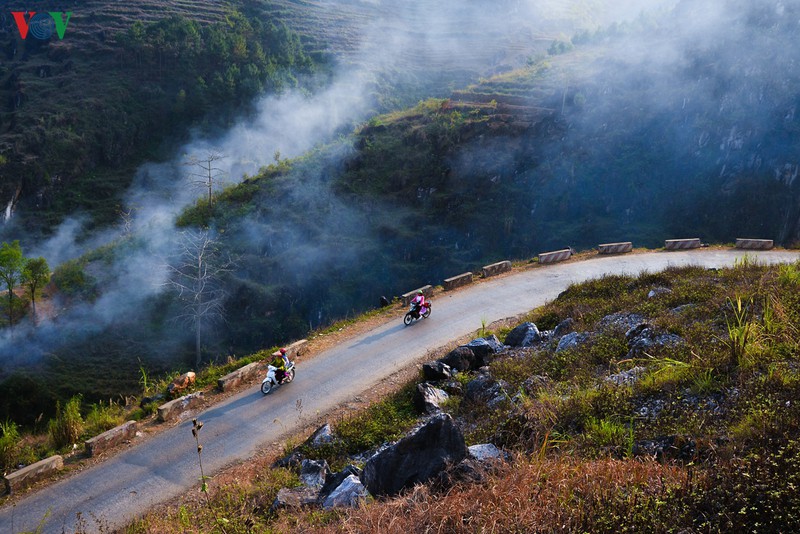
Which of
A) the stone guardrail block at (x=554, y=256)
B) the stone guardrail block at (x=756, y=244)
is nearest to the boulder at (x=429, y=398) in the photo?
the stone guardrail block at (x=554, y=256)

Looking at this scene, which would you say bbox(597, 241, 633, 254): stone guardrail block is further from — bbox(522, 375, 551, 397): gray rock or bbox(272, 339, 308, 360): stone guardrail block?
bbox(522, 375, 551, 397): gray rock

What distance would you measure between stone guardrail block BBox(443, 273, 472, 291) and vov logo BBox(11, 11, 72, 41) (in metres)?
72.5

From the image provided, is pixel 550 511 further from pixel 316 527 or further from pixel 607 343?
pixel 607 343

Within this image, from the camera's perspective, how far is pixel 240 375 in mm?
13484

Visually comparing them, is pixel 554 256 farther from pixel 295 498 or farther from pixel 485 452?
pixel 295 498

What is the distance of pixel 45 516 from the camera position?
8719 millimetres

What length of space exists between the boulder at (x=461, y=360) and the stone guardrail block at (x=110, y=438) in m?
6.79

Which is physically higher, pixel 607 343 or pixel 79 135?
pixel 79 135

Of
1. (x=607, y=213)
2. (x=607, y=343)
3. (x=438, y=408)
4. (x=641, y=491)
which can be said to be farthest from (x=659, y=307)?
(x=607, y=213)

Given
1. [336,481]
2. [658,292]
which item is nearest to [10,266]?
[336,481]

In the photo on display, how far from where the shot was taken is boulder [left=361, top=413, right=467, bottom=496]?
577 cm

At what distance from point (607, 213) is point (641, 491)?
34743mm

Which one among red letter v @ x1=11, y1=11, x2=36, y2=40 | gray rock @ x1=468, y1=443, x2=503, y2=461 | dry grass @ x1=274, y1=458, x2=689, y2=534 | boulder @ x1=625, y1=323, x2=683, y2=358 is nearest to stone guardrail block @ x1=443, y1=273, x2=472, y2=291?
boulder @ x1=625, y1=323, x2=683, y2=358

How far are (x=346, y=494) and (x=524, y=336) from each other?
22.7 feet
